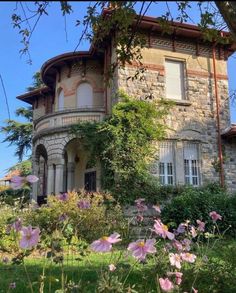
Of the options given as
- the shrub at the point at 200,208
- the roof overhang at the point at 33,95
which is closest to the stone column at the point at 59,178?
the shrub at the point at 200,208

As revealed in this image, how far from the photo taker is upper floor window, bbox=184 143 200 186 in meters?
17.3

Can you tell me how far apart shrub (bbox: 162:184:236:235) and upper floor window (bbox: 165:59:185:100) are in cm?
499

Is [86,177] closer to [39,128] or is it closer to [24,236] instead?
[39,128]

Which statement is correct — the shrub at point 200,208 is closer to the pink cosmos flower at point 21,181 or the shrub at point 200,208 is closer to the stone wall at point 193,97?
the stone wall at point 193,97

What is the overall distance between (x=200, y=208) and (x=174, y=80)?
6.49m

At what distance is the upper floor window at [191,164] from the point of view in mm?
17295

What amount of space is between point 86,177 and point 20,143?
13.6 meters

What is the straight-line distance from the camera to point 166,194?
1598 centimetres

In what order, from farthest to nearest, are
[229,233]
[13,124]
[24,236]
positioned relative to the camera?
[13,124] < [229,233] < [24,236]

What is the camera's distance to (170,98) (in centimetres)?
1759

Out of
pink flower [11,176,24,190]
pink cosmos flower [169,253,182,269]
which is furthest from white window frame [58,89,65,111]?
pink flower [11,176,24,190]

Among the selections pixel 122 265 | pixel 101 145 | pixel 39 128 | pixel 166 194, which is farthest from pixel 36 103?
pixel 122 265

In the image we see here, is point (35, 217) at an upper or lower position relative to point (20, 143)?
lower

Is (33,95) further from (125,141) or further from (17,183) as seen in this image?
(17,183)
